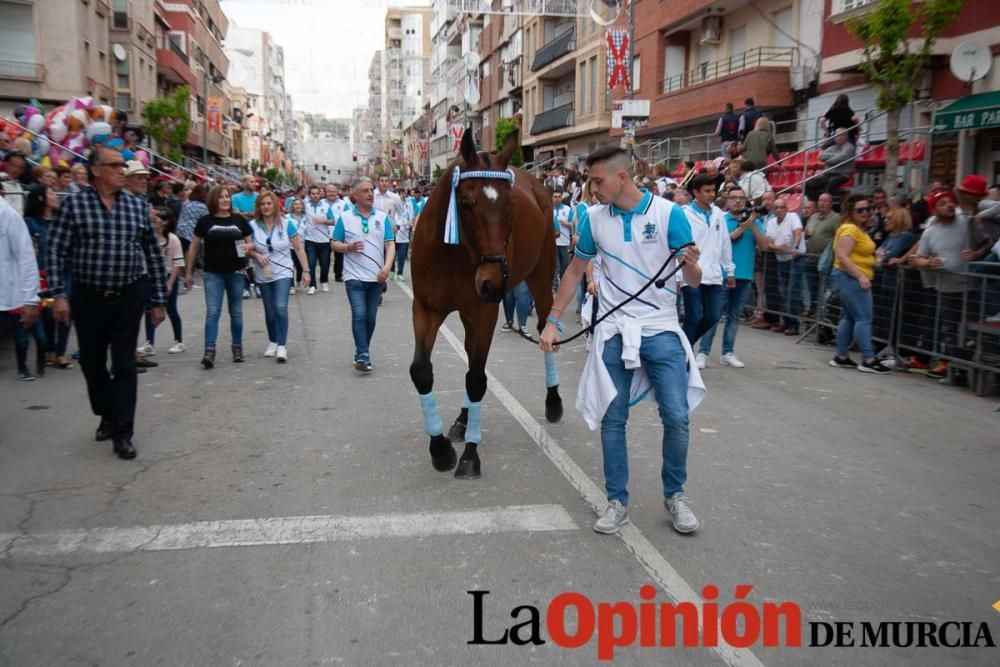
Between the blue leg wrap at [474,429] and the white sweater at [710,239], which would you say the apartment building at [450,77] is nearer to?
the white sweater at [710,239]

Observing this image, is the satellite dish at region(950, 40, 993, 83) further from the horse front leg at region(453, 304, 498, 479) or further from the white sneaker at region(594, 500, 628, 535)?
the white sneaker at region(594, 500, 628, 535)

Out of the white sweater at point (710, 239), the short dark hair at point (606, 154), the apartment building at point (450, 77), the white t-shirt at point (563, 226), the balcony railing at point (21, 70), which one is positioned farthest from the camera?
the apartment building at point (450, 77)

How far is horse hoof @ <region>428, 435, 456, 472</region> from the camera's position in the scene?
225 inches

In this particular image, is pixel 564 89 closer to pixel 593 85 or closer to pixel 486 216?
pixel 593 85

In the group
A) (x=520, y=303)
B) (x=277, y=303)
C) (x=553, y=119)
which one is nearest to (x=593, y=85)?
(x=553, y=119)

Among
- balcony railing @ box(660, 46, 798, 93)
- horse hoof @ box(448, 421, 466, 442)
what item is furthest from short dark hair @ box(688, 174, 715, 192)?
balcony railing @ box(660, 46, 798, 93)

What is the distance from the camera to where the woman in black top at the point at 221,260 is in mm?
9688

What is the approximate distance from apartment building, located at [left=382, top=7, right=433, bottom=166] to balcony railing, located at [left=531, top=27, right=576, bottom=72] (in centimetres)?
5928

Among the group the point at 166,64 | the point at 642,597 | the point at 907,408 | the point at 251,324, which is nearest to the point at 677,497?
the point at 642,597

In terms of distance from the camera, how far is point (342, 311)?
14336mm

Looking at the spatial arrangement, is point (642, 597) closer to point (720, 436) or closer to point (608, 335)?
point (608, 335)

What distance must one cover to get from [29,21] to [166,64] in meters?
16.3

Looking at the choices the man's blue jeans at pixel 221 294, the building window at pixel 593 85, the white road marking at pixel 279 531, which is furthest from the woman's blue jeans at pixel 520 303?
the building window at pixel 593 85

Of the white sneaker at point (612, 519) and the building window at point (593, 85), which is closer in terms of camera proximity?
the white sneaker at point (612, 519)
